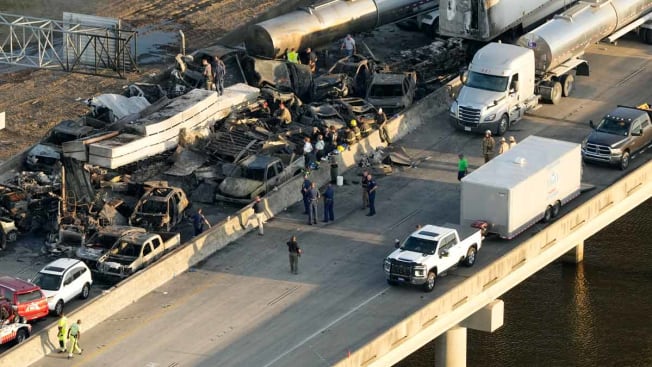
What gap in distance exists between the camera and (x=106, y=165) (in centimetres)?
6519

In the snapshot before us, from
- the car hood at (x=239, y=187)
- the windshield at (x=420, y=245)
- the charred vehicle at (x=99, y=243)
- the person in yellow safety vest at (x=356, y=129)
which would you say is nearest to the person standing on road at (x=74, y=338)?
the charred vehicle at (x=99, y=243)

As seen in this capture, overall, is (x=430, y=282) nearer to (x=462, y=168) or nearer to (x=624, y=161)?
(x=462, y=168)

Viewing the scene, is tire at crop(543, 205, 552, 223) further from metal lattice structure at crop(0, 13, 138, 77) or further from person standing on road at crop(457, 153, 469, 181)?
metal lattice structure at crop(0, 13, 138, 77)

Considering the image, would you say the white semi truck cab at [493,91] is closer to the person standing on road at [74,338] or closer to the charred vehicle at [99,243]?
the charred vehicle at [99,243]

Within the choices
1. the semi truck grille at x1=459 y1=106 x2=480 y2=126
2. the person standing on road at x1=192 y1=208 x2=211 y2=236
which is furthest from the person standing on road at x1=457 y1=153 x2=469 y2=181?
the person standing on road at x1=192 y1=208 x2=211 y2=236

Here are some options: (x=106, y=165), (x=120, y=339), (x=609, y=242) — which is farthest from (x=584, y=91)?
(x=120, y=339)

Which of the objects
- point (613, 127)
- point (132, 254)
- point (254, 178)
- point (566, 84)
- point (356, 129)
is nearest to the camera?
point (132, 254)

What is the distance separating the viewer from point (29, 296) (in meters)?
55.8

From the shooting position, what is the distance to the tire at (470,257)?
58.6 m

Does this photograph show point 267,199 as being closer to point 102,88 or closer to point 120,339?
point 120,339

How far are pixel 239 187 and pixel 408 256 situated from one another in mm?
9584

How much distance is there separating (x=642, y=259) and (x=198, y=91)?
56.8ft

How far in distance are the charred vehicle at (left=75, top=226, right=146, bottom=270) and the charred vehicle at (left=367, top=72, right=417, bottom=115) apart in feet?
48.1

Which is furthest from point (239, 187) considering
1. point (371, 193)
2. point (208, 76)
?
point (208, 76)
